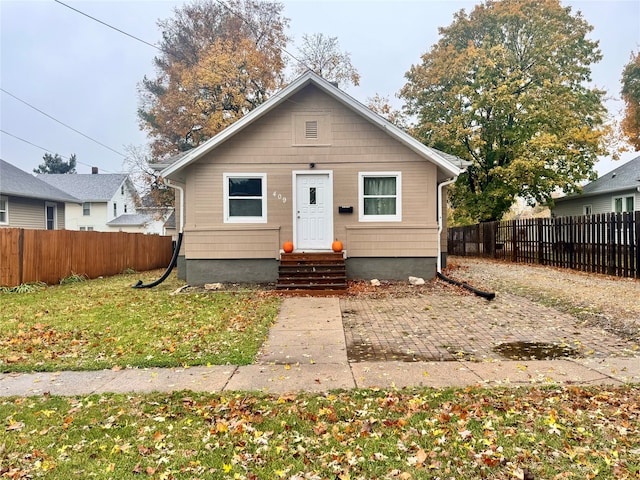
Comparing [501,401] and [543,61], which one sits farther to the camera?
[543,61]

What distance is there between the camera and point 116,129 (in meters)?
39.5

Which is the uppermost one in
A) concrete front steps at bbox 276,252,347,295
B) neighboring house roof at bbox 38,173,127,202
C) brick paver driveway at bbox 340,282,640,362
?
neighboring house roof at bbox 38,173,127,202

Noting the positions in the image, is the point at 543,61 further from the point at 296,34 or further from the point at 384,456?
the point at 384,456

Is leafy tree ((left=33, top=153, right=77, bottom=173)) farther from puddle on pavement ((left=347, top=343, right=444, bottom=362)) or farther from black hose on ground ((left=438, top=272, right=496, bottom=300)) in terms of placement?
puddle on pavement ((left=347, top=343, right=444, bottom=362))

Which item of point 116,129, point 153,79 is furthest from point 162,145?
point 116,129

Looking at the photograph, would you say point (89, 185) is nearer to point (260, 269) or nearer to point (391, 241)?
point (260, 269)

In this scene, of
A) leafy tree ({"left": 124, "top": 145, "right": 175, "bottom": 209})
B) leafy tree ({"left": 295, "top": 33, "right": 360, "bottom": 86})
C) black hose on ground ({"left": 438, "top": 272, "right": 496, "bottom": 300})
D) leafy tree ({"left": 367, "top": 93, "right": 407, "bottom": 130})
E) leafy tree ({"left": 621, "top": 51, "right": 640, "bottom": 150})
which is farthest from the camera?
leafy tree ({"left": 295, "top": 33, "right": 360, "bottom": 86})

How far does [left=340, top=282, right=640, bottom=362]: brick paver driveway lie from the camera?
17.3 feet

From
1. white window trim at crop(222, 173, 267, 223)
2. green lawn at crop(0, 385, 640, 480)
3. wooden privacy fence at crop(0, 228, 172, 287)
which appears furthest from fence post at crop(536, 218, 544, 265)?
wooden privacy fence at crop(0, 228, 172, 287)

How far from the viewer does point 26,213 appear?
20828 mm

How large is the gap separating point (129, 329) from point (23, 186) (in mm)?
18774

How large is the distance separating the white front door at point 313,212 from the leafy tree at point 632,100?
2301 centimetres

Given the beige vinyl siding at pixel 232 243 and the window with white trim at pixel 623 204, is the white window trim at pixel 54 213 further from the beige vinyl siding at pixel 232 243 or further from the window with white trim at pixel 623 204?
the window with white trim at pixel 623 204

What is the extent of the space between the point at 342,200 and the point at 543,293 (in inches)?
218
